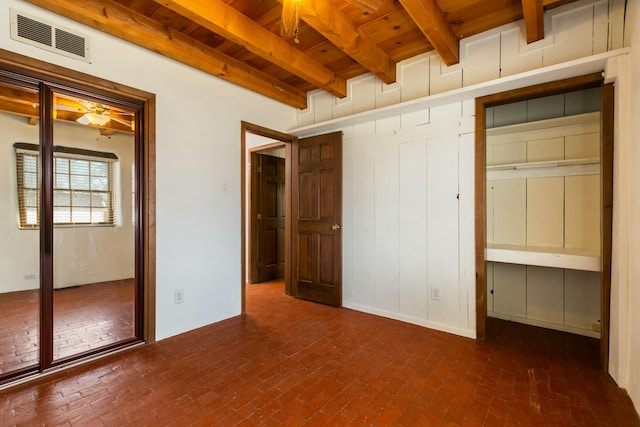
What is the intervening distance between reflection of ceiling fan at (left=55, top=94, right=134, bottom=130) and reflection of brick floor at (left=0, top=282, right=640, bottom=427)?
198cm

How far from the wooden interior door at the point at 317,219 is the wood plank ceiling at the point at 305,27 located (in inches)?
38.8

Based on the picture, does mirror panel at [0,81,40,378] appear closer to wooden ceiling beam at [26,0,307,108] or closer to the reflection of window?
the reflection of window

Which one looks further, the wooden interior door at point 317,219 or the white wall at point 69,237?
the wooden interior door at point 317,219

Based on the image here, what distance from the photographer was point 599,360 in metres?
2.38

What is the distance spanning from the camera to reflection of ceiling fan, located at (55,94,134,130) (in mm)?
2355

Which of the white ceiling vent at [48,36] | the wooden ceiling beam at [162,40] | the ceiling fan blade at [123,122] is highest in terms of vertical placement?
the wooden ceiling beam at [162,40]

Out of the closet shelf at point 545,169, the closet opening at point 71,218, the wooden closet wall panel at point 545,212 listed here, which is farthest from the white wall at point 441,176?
the closet opening at point 71,218

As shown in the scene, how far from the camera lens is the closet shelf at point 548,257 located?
8.03 ft

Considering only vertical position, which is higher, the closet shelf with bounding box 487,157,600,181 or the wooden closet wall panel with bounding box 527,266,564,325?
the closet shelf with bounding box 487,157,600,181

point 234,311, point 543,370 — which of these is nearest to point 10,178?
point 234,311

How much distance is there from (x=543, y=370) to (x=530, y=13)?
8.72ft

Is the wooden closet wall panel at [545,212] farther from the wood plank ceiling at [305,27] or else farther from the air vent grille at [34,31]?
the air vent grille at [34,31]

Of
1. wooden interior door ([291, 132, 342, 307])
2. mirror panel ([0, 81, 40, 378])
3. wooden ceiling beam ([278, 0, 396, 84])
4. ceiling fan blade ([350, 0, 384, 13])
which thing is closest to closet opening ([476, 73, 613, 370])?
wooden ceiling beam ([278, 0, 396, 84])

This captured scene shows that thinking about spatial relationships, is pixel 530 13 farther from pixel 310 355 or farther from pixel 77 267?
pixel 77 267
